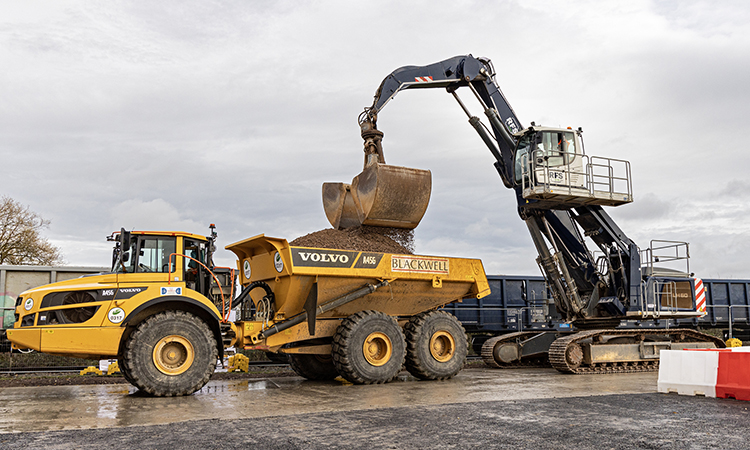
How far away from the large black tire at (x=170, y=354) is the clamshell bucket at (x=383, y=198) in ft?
13.2

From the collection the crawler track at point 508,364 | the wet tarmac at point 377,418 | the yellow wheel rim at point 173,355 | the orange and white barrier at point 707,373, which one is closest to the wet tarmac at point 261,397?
the wet tarmac at point 377,418

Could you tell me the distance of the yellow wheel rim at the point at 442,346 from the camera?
1125cm

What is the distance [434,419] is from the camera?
268 inches

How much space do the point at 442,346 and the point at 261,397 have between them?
3.84m

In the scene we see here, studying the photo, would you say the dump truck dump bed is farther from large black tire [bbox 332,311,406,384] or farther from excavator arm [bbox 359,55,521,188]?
excavator arm [bbox 359,55,521,188]

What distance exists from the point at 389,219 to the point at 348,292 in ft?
6.31

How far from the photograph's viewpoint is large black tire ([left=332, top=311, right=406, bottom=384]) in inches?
402

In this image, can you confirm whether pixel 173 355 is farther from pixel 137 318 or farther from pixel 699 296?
pixel 699 296

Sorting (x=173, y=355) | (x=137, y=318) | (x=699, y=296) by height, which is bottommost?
(x=173, y=355)

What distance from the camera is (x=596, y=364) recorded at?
12.9 metres

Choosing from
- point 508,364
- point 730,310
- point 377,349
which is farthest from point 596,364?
point 730,310

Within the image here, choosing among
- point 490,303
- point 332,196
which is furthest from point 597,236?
point 332,196

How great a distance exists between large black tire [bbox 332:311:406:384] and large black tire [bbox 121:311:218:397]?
215 cm

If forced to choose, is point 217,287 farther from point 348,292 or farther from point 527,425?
point 527,425
